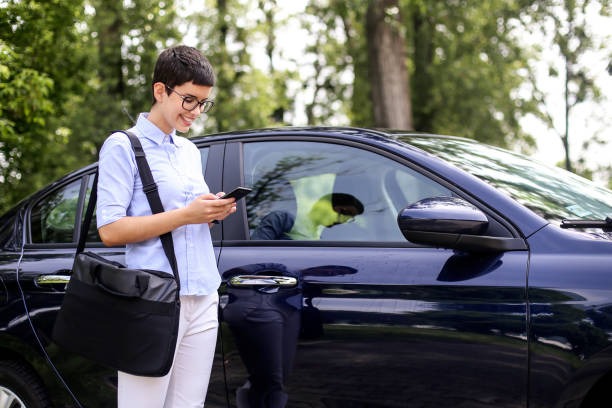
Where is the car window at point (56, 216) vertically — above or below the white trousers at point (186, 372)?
above

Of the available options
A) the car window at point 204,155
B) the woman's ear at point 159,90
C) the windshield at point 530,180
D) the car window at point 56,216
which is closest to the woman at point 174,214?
the woman's ear at point 159,90

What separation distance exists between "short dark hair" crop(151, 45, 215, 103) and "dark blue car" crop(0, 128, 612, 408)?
80 cm

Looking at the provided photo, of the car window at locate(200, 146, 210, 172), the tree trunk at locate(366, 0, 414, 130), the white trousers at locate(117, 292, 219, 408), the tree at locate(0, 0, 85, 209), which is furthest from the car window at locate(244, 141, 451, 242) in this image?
the tree trunk at locate(366, 0, 414, 130)

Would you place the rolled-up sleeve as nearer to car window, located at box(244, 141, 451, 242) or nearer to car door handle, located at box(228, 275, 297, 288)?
car door handle, located at box(228, 275, 297, 288)

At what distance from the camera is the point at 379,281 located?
2.82 metres

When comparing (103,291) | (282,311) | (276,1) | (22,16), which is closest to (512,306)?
(282,311)

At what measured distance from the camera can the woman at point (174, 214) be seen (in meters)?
2.46

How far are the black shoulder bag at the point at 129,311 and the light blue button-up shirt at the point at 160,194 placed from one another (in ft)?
0.11

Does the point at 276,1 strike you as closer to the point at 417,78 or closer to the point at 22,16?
the point at 417,78

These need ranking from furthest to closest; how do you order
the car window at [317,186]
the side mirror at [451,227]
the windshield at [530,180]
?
the car window at [317,186], the windshield at [530,180], the side mirror at [451,227]

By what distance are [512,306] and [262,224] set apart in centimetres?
115

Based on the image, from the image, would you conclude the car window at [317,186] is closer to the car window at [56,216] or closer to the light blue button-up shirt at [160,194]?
the light blue button-up shirt at [160,194]

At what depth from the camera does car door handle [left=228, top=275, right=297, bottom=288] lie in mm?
2941

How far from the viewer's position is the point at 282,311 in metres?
2.92
